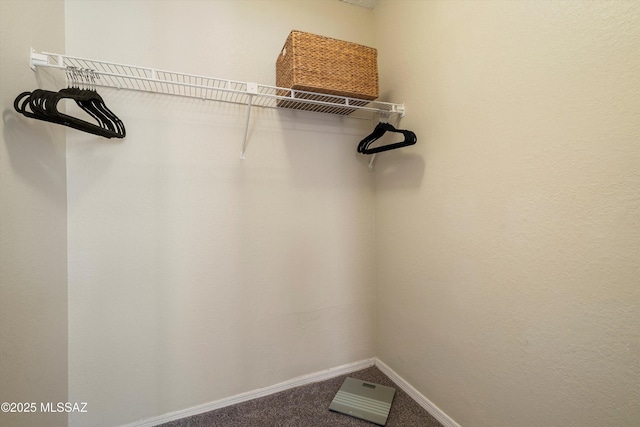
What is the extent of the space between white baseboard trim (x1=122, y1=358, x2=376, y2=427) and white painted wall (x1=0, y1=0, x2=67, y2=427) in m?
0.43

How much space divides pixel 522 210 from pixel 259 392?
1.77m

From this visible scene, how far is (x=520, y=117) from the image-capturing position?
3.27ft

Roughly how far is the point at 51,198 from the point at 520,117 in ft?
6.80

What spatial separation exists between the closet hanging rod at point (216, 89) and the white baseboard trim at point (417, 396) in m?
1.74

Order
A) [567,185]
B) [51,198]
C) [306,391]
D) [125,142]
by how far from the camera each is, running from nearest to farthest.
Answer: [567,185], [51,198], [125,142], [306,391]

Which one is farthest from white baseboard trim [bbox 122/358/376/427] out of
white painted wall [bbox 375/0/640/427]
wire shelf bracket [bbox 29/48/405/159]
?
wire shelf bracket [bbox 29/48/405/159]

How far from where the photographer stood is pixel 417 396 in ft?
4.96

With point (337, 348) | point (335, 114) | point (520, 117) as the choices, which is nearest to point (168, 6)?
point (335, 114)

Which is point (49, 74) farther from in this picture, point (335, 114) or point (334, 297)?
point (334, 297)

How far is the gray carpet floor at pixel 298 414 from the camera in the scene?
54.7 inches

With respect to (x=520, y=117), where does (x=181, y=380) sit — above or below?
below

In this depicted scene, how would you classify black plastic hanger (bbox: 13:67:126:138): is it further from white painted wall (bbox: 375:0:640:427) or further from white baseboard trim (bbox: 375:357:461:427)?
white baseboard trim (bbox: 375:357:461:427)

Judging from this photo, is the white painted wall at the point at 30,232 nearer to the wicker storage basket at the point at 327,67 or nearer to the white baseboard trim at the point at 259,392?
the white baseboard trim at the point at 259,392

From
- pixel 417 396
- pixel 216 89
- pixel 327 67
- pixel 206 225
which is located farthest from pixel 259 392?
pixel 327 67
